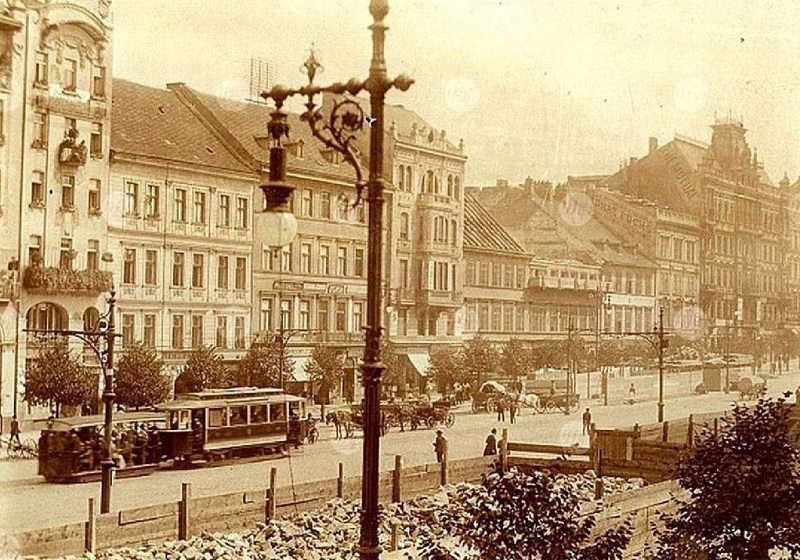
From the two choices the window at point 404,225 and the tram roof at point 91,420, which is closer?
the tram roof at point 91,420

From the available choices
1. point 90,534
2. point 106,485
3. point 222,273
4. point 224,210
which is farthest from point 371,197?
point 222,273

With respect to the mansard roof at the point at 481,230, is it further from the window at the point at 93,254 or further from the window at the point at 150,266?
the window at the point at 93,254

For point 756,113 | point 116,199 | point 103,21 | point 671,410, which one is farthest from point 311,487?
point 671,410

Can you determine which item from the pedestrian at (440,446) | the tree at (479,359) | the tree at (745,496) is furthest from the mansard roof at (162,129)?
the tree at (745,496)

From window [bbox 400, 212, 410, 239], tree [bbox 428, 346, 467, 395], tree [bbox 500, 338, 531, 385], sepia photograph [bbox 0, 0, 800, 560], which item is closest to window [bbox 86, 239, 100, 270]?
sepia photograph [bbox 0, 0, 800, 560]

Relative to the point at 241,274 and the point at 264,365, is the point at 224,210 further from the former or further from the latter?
the point at 264,365

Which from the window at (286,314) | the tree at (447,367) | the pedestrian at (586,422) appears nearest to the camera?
the window at (286,314)

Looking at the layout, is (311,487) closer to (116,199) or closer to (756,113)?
(116,199)
